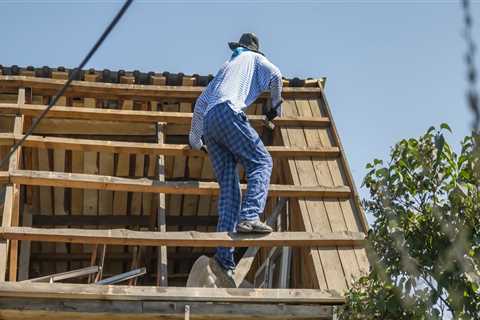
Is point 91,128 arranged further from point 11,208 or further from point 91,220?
point 11,208

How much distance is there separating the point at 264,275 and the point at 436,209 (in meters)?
3.87

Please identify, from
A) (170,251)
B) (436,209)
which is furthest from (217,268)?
(170,251)

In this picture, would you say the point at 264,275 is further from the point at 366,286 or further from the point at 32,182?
the point at 366,286

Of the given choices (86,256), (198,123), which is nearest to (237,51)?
(198,123)

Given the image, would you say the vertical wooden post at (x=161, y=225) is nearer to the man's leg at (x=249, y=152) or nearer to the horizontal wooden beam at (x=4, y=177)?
the man's leg at (x=249, y=152)

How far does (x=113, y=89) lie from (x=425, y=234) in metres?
4.22

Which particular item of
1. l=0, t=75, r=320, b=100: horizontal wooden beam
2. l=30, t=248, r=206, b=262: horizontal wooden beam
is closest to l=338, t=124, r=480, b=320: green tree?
l=0, t=75, r=320, b=100: horizontal wooden beam

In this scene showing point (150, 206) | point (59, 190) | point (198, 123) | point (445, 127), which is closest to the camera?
point (445, 127)

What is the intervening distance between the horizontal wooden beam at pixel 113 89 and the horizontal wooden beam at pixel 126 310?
295 cm

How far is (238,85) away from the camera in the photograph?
19.7 ft

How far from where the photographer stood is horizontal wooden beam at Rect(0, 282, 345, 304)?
4.79 meters

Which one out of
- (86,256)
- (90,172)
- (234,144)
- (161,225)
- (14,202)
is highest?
(90,172)

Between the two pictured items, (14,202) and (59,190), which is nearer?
(14,202)

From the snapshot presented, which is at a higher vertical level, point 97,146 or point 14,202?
point 97,146
